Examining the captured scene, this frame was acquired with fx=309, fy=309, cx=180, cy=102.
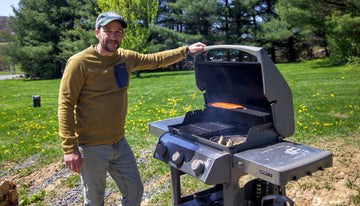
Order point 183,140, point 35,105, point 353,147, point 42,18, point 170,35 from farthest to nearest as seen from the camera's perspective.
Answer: point 42,18 → point 170,35 → point 35,105 → point 353,147 → point 183,140

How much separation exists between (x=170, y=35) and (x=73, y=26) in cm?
972

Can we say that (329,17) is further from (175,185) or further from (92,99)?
(92,99)

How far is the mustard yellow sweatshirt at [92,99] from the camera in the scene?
2070 millimetres

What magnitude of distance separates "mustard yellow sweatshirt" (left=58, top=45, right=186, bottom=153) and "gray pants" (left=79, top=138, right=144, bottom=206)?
72 mm

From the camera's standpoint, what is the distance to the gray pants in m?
2.21

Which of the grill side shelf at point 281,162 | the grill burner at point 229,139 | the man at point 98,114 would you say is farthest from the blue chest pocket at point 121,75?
the grill side shelf at point 281,162

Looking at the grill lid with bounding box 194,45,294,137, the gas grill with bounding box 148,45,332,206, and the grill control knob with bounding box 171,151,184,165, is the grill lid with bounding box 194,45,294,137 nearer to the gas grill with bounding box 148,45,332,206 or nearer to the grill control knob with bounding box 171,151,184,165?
the gas grill with bounding box 148,45,332,206

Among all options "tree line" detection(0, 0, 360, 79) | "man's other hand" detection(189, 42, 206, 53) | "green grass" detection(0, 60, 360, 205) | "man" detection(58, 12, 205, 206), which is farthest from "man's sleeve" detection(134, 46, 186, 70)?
"tree line" detection(0, 0, 360, 79)

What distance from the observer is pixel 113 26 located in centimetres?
217

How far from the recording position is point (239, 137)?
2197 mm

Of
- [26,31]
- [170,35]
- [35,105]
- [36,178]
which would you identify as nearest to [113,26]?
[36,178]

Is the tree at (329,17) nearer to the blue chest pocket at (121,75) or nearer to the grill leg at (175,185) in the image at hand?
the grill leg at (175,185)

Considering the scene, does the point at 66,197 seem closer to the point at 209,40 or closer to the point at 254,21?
the point at 209,40

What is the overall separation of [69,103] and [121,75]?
1.39 feet
